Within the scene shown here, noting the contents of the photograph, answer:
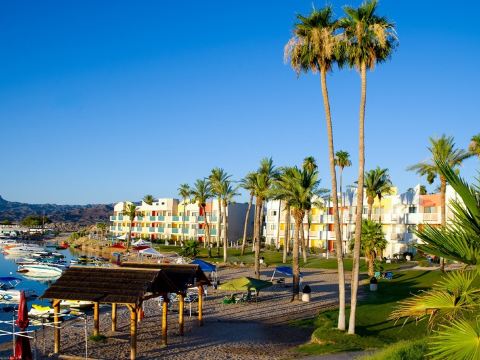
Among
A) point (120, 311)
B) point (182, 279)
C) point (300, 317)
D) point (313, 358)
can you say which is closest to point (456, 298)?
point (313, 358)

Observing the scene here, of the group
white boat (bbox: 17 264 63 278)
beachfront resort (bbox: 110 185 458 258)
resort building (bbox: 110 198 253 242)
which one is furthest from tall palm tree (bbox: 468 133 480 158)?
resort building (bbox: 110 198 253 242)

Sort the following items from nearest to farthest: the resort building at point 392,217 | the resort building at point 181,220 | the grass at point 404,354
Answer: the grass at point 404,354 < the resort building at point 392,217 < the resort building at point 181,220

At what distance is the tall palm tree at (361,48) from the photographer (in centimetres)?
2525

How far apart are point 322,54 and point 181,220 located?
9569 cm

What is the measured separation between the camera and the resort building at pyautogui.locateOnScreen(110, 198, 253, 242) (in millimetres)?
114781

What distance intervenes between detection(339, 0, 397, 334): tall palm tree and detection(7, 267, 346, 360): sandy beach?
478 centimetres

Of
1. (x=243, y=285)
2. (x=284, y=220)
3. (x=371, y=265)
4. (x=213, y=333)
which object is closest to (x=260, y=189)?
(x=371, y=265)

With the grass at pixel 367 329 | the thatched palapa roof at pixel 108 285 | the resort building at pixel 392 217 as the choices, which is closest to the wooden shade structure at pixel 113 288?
the thatched palapa roof at pixel 108 285

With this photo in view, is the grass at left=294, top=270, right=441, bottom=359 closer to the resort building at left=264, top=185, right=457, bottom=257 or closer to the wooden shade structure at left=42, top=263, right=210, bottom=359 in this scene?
the wooden shade structure at left=42, top=263, right=210, bottom=359

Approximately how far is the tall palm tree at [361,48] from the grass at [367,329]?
4.07ft

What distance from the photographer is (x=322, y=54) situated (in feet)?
87.5

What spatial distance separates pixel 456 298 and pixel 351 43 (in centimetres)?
2102

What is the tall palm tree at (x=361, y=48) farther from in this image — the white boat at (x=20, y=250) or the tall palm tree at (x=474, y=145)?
the white boat at (x=20, y=250)

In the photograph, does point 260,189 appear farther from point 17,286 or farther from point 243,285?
point 17,286
